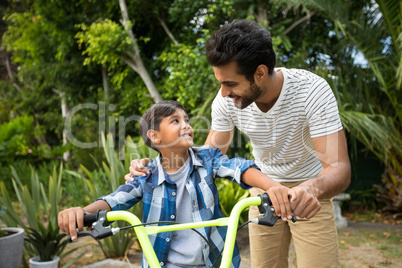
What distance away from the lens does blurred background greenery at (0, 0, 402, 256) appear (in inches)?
213

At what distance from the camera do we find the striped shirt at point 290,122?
196 cm

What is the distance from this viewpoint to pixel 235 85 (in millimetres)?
1975

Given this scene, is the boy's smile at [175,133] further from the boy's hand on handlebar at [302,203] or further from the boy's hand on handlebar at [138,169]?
the boy's hand on handlebar at [302,203]

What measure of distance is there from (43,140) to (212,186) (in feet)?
38.6

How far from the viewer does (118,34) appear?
8.12 meters

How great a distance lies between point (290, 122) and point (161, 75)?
7381 mm

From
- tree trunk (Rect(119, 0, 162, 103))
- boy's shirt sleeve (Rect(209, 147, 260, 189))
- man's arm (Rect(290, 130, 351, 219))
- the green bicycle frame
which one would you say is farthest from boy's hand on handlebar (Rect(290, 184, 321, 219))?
tree trunk (Rect(119, 0, 162, 103))

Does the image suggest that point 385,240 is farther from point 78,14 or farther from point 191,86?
point 78,14

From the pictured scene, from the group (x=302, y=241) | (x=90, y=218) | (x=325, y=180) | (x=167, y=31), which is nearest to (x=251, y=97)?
(x=325, y=180)

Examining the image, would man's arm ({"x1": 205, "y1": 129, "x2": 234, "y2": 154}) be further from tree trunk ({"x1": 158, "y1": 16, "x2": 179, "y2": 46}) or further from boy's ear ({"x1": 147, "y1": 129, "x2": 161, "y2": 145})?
tree trunk ({"x1": 158, "y1": 16, "x2": 179, "y2": 46})

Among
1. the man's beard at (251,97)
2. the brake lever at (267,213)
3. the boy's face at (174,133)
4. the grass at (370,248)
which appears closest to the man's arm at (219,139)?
the man's beard at (251,97)

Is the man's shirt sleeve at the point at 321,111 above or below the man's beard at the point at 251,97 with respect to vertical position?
below

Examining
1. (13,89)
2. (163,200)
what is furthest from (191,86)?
(13,89)

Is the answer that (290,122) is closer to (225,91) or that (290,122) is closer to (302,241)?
(225,91)
